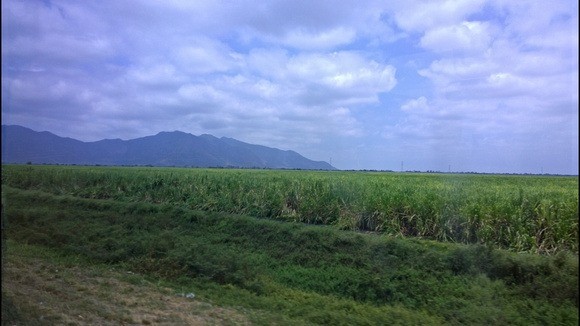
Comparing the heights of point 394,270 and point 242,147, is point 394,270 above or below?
below

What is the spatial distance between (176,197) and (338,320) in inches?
563

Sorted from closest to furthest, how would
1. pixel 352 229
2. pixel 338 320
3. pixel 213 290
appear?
pixel 338 320 → pixel 213 290 → pixel 352 229

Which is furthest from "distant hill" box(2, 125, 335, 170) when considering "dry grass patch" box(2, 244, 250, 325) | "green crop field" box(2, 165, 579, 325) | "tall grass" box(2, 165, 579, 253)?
"dry grass patch" box(2, 244, 250, 325)

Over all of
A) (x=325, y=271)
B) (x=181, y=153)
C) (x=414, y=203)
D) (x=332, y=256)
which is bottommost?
(x=325, y=271)

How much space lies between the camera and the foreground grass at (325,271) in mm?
7398

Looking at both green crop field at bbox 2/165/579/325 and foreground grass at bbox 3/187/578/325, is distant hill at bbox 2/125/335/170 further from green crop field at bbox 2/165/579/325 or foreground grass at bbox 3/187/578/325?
foreground grass at bbox 3/187/578/325

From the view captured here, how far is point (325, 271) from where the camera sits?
10.8 m

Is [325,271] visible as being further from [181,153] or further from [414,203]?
[181,153]

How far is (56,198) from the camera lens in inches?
829

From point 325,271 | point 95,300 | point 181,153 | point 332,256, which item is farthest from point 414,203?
point 181,153

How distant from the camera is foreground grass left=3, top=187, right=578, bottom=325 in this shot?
7398 mm

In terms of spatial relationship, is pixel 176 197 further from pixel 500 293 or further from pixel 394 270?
pixel 500 293

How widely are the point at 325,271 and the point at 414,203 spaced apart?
3.32 m

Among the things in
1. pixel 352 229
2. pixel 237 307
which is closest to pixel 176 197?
pixel 352 229
